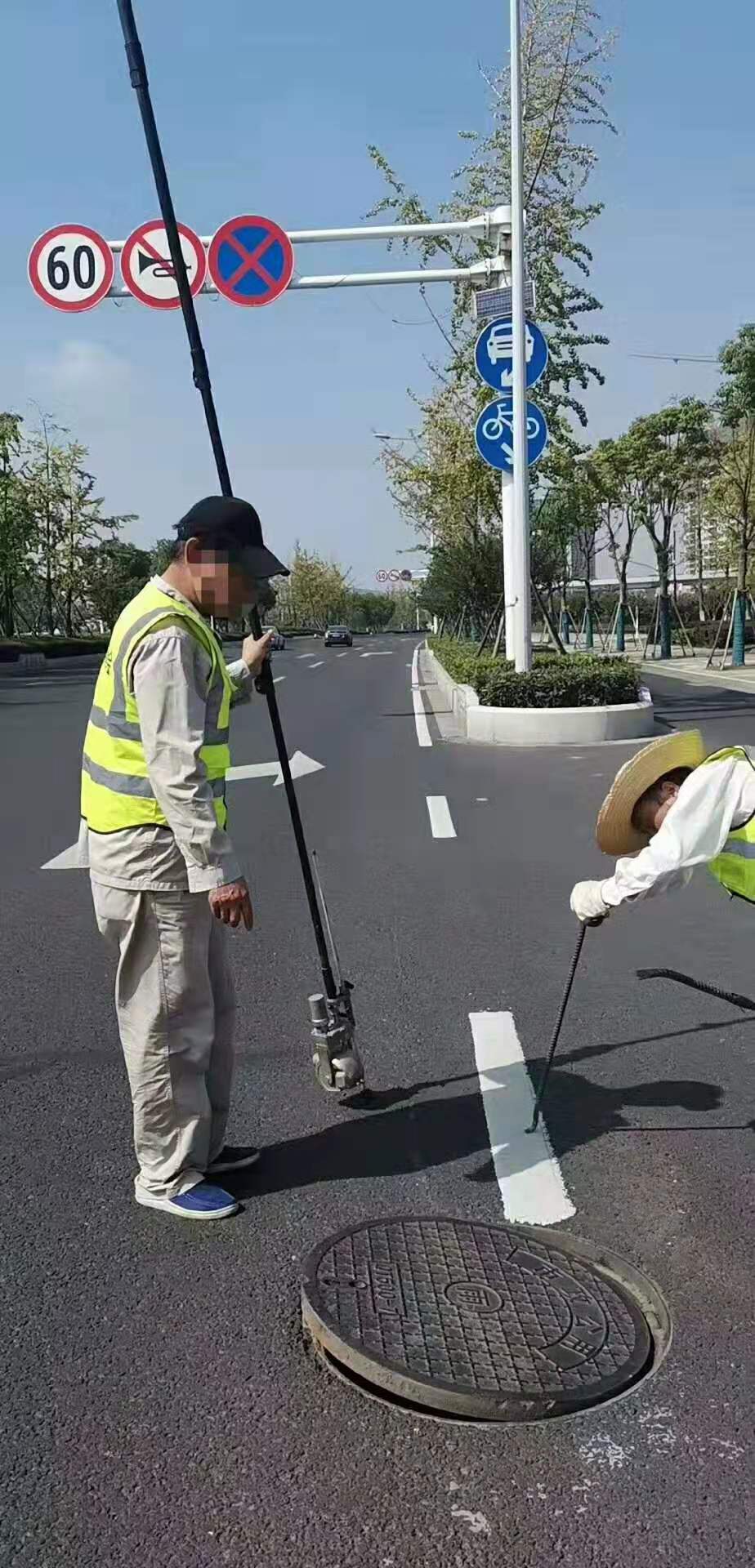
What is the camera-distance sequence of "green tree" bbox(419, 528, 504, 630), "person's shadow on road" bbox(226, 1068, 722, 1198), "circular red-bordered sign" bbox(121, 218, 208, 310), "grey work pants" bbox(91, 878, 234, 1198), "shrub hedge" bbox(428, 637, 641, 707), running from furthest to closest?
"green tree" bbox(419, 528, 504, 630) < "shrub hedge" bbox(428, 637, 641, 707) < "circular red-bordered sign" bbox(121, 218, 208, 310) < "person's shadow on road" bbox(226, 1068, 722, 1198) < "grey work pants" bbox(91, 878, 234, 1198)

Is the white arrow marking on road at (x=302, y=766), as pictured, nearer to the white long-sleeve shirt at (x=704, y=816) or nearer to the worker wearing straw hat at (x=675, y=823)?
the worker wearing straw hat at (x=675, y=823)

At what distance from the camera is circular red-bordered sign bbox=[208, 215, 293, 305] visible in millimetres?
13703

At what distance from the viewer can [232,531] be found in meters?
3.20

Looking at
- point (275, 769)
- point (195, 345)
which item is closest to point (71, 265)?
point (275, 769)

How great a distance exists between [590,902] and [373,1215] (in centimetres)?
98

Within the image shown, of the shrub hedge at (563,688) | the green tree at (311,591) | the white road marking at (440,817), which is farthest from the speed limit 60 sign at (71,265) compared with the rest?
the green tree at (311,591)

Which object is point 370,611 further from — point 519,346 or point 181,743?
point 181,743

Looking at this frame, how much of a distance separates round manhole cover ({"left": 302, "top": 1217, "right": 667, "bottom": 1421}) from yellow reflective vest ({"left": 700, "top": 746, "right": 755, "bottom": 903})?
0.96m

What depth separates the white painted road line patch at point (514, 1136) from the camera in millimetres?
3348

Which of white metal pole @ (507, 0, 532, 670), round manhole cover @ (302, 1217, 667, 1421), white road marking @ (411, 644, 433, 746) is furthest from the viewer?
white road marking @ (411, 644, 433, 746)

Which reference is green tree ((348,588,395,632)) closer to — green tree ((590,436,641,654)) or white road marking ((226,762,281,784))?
green tree ((590,436,641,654))

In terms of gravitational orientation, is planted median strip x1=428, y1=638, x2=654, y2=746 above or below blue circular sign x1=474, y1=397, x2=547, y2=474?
below

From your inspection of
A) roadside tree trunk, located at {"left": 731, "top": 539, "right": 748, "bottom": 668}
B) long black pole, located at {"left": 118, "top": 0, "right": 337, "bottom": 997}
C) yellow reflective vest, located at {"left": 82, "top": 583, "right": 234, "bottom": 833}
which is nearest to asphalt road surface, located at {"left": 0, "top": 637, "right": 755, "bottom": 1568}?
yellow reflective vest, located at {"left": 82, "top": 583, "right": 234, "bottom": 833}

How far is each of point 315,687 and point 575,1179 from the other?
25440 millimetres
